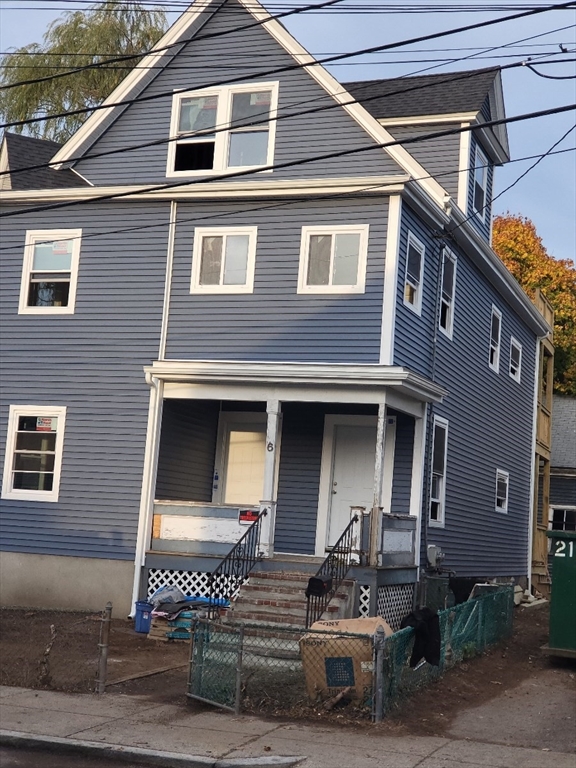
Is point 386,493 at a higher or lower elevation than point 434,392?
lower

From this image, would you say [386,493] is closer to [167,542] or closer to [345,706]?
[167,542]

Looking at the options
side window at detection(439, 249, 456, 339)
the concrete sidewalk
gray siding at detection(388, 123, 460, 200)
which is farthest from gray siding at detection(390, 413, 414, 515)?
the concrete sidewalk

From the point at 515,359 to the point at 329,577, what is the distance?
506 inches

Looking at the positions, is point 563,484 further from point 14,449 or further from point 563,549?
point 14,449

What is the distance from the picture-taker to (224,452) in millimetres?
19969

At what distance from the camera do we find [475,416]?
73.3ft

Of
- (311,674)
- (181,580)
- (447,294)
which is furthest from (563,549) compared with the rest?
(447,294)

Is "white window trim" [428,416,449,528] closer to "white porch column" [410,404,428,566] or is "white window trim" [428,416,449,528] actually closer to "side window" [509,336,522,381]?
"white porch column" [410,404,428,566]

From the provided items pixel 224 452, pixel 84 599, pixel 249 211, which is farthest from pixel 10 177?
pixel 84 599

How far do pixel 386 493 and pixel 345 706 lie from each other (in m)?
7.41

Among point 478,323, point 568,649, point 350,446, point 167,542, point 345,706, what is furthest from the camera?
point 478,323

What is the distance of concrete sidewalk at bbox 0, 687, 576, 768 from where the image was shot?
9.10 metres

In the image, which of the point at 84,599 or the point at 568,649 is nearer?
the point at 568,649

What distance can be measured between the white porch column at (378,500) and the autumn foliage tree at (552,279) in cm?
2507
